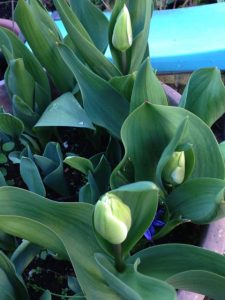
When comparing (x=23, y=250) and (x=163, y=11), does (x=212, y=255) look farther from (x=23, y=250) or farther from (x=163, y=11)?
(x=163, y=11)

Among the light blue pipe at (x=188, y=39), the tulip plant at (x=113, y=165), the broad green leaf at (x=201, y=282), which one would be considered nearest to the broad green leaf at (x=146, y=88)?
the tulip plant at (x=113, y=165)

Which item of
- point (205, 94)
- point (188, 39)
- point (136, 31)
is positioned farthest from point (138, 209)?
point (188, 39)

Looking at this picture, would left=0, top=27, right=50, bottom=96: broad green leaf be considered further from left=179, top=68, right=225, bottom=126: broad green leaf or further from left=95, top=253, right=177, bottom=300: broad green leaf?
left=95, top=253, right=177, bottom=300: broad green leaf

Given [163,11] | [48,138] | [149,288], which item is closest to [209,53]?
[163,11]

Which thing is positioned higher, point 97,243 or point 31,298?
point 97,243

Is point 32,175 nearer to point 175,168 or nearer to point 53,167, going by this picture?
Answer: point 53,167

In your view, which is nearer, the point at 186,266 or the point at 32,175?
the point at 186,266
